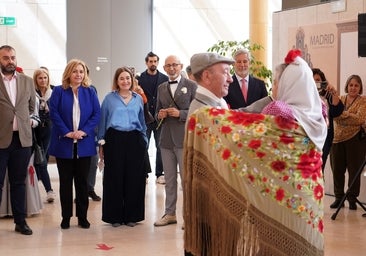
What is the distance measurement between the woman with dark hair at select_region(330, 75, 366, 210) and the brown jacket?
3.73 m

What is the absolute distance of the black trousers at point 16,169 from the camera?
6676 millimetres

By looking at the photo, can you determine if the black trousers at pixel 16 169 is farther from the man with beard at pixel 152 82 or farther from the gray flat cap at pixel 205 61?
the man with beard at pixel 152 82

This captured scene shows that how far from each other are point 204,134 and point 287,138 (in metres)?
0.46

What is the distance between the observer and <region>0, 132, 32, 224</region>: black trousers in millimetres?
6676

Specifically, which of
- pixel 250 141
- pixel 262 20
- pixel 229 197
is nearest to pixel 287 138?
pixel 250 141

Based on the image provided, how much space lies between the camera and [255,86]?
733 cm

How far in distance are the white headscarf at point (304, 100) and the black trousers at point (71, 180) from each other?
3.66 metres

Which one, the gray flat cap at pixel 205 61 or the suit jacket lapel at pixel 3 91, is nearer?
the gray flat cap at pixel 205 61

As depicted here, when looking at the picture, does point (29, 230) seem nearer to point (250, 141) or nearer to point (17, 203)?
point (17, 203)

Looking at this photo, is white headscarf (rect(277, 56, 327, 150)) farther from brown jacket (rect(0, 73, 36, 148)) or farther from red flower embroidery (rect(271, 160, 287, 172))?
brown jacket (rect(0, 73, 36, 148))

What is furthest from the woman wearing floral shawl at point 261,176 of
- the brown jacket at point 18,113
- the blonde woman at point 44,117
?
the blonde woman at point 44,117

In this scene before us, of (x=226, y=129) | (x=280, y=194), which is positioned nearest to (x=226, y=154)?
Answer: (x=226, y=129)

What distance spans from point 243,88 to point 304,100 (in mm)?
3502

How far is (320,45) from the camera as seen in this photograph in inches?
373
